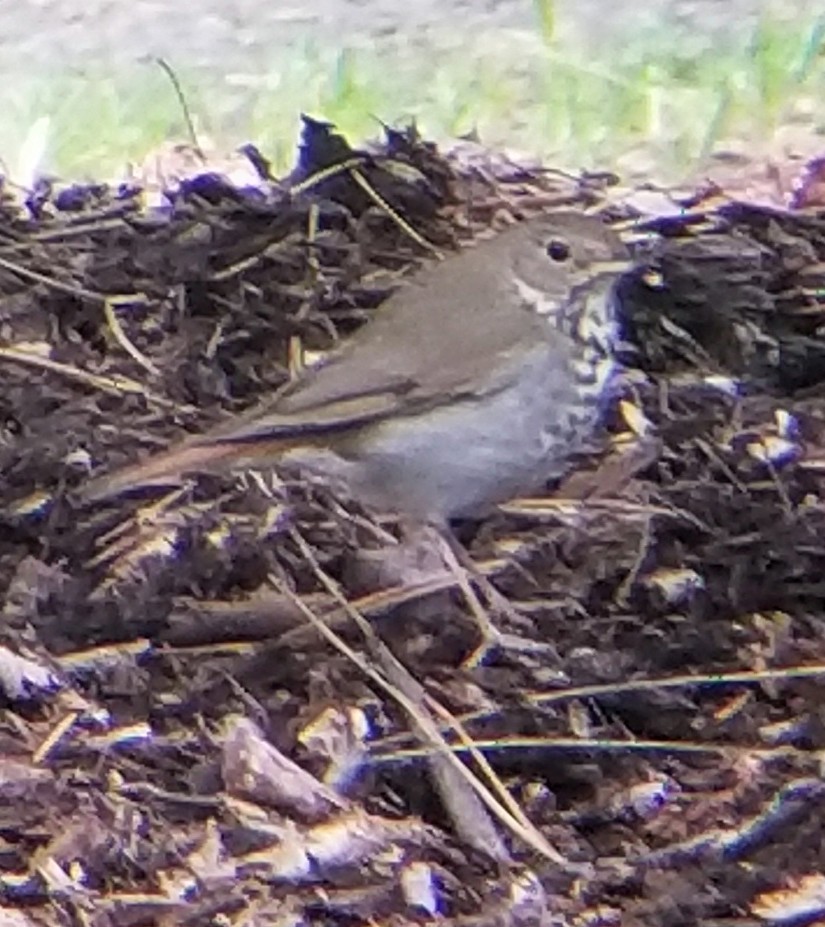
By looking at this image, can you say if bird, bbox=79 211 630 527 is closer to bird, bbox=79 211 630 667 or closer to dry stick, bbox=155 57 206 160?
bird, bbox=79 211 630 667

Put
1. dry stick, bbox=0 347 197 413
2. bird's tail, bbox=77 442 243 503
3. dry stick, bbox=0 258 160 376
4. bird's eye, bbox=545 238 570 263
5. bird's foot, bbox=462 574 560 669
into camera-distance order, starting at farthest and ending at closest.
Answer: dry stick, bbox=0 258 160 376 → dry stick, bbox=0 347 197 413 → bird's eye, bbox=545 238 570 263 → bird's tail, bbox=77 442 243 503 → bird's foot, bbox=462 574 560 669

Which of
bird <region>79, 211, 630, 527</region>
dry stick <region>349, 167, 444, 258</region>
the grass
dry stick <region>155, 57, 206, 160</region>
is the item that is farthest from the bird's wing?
dry stick <region>155, 57, 206, 160</region>

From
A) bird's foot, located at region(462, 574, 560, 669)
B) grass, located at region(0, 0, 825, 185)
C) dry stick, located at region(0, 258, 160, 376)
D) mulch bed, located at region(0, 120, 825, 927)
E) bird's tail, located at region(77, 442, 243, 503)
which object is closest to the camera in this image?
mulch bed, located at region(0, 120, 825, 927)

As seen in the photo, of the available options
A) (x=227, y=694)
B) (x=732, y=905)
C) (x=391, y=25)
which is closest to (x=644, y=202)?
(x=391, y=25)

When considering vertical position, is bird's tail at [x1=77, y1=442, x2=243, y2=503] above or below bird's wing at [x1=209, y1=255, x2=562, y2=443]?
below

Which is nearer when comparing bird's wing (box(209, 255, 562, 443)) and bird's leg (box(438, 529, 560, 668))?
bird's leg (box(438, 529, 560, 668))

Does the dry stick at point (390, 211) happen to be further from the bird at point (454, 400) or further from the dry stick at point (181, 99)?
the bird at point (454, 400)

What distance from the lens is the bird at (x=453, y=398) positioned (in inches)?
134

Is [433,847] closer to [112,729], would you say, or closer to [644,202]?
[112,729]

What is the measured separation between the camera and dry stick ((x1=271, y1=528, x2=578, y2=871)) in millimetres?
2801

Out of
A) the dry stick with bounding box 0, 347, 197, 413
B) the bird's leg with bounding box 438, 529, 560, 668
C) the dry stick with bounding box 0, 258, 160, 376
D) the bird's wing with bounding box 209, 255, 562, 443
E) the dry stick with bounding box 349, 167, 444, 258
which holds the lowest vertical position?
the bird's leg with bounding box 438, 529, 560, 668

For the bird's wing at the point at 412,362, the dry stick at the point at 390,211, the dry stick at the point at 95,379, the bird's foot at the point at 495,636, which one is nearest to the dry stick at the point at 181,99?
the dry stick at the point at 390,211

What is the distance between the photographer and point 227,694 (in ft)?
10.2

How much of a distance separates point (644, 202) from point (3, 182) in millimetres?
1179
